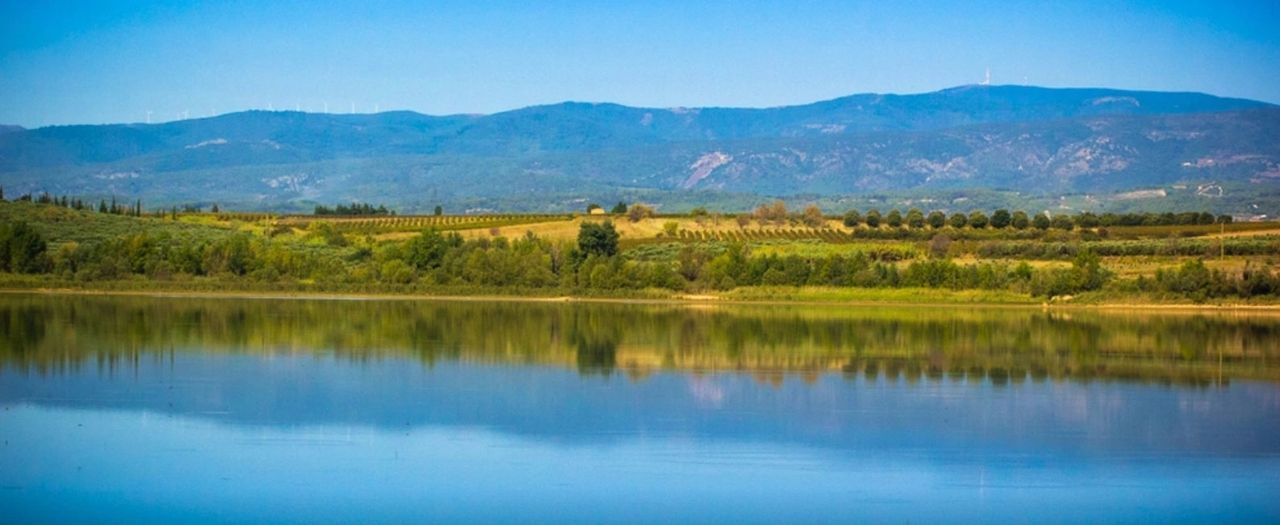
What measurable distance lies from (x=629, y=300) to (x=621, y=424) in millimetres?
34969

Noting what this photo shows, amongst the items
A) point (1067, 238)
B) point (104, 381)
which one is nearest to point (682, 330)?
point (104, 381)

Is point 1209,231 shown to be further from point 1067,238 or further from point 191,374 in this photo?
point 191,374

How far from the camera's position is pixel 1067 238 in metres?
72.8

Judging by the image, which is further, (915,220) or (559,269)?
(915,220)

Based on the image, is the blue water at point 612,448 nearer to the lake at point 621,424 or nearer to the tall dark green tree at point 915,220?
the lake at point 621,424

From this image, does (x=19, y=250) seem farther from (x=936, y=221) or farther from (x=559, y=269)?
(x=936, y=221)

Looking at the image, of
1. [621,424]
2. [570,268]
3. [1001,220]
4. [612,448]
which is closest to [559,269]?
[570,268]

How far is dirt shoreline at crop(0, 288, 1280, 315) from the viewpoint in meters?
57.1

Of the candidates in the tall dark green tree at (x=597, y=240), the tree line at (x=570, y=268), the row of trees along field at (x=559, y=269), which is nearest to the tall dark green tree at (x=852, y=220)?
the row of trees along field at (x=559, y=269)

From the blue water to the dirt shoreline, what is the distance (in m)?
26.3

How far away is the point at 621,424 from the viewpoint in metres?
24.6

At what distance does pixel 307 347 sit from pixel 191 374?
227 inches

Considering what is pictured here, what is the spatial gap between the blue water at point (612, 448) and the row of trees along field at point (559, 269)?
96.4ft

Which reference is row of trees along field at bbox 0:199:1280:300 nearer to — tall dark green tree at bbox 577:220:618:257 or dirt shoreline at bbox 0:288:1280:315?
tall dark green tree at bbox 577:220:618:257
